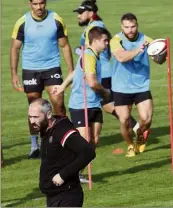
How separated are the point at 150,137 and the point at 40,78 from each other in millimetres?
2845

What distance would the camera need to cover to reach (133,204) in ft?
41.9

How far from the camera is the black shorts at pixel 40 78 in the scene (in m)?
16.0

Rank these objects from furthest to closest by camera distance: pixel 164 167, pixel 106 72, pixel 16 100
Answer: pixel 16 100, pixel 106 72, pixel 164 167

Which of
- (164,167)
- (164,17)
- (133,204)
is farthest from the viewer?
(164,17)

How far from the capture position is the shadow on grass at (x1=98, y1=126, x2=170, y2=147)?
17.5 metres

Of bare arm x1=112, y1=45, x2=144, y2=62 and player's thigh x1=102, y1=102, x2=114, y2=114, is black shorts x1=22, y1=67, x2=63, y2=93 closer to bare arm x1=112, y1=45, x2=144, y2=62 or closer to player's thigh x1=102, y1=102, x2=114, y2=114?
bare arm x1=112, y1=45, x2=144, y2=62

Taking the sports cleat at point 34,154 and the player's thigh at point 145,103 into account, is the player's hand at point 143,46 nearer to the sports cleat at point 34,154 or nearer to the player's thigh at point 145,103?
the player's thigh at point 145,103

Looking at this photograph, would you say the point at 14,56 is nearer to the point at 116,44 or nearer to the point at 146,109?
the point at 116,44

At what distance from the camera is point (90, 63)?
538 inches

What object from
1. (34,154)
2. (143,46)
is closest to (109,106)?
(34,154)

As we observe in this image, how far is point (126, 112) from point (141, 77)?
65cm

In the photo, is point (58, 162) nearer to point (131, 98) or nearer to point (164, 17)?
point (131, 98)

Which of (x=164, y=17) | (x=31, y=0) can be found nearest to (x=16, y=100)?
(x=31, y=0)

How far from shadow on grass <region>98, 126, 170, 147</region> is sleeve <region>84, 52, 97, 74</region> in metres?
3.81
